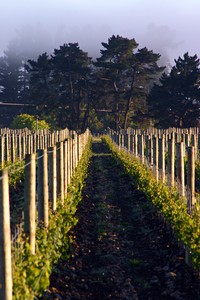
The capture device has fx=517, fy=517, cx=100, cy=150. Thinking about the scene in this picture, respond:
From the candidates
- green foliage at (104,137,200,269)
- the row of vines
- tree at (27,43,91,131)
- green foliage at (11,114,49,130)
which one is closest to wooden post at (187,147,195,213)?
green foliage at (104,137,200,269)

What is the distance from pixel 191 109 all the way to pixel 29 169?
185 ft

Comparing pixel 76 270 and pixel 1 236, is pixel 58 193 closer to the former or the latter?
pixel 76 270

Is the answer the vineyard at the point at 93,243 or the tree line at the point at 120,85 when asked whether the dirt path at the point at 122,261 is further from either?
the tree line at the point at 120,85

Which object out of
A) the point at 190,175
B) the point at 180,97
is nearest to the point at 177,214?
the point at 190,175

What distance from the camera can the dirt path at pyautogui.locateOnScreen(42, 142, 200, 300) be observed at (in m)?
7.54

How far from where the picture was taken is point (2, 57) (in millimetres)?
146875

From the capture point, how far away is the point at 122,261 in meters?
9.11

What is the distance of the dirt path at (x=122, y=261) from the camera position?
7.54 m

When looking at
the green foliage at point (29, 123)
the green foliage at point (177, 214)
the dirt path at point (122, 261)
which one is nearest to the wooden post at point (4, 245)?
the dirt path at point (122, 261)

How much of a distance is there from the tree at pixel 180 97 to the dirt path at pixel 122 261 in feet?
159

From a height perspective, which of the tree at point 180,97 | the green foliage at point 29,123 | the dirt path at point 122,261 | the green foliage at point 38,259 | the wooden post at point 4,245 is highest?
the tree at point 180,97

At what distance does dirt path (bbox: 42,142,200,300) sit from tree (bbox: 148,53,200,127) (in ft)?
159

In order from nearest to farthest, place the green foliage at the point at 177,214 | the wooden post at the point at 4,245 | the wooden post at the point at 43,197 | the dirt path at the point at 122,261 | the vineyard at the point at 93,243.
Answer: the wooden post at the point at 4,245 → the vineyard at the point at 93,243 → the dirt path at the point at 122,261 → the green foliage at the point at 177,214 → the wooden post at the point at 43,197

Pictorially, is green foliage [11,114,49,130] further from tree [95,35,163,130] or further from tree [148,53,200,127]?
tree [148,53,200,127]
